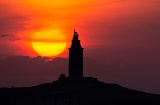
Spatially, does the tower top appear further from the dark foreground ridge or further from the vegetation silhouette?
the dark foreground ridge

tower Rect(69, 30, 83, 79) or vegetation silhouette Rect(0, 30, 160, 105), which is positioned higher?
tower Rect(69, 30, 83, 79)

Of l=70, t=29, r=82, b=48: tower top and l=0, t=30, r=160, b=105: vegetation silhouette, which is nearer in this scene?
l=0, t=30, r=160, b=105: vegetation silhouette

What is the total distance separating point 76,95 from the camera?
236 feet

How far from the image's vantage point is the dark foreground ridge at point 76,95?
71.8 meters

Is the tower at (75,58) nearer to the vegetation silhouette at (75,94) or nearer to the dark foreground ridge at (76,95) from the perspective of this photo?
the vegetation silhouette at (75,94)

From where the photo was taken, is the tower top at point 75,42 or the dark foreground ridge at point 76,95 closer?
the dark foreground ridge at point 76,95

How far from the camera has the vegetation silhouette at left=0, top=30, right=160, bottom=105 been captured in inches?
2827

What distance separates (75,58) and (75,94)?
927 centimetres

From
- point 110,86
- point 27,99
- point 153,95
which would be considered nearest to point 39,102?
point 27,99

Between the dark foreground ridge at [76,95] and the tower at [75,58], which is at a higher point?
the tower at [75,58]

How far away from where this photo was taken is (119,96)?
7331 centimetres

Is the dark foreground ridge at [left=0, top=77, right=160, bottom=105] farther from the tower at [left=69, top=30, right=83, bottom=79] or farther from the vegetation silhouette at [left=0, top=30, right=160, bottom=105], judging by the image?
the tower at [left=69, top=30, right=83, bottom=79]

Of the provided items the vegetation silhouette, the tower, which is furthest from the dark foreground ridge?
the tower

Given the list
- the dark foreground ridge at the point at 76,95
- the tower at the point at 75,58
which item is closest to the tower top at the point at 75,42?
the tower at the point at 75,58
